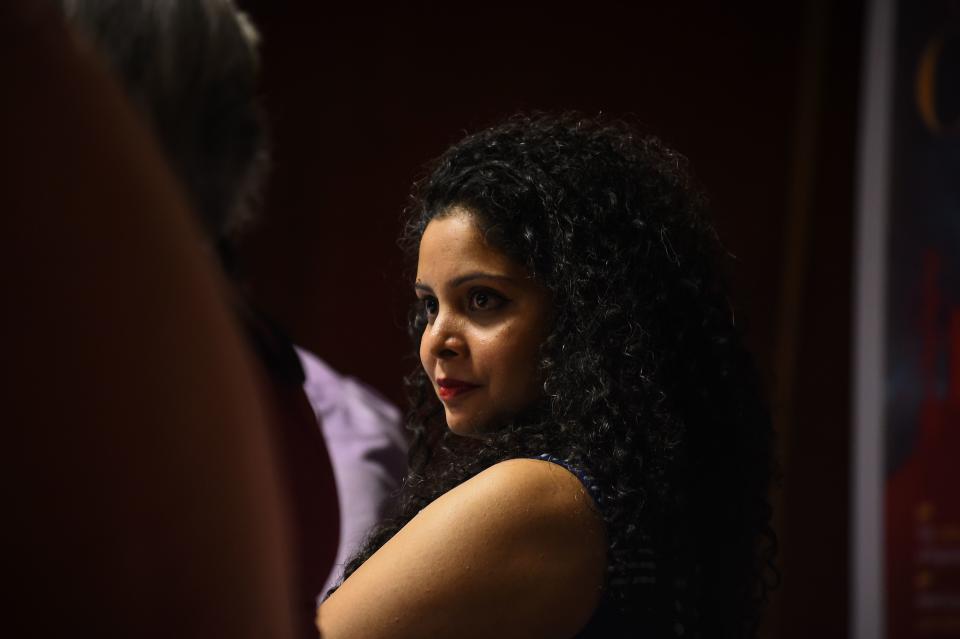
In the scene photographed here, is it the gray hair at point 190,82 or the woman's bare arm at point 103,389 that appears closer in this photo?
the woman's bare arm at point 103,389

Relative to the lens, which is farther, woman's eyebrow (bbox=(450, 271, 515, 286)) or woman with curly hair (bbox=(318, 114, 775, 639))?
woman's eyebrow (bbox=(450, 271, 515, 286))

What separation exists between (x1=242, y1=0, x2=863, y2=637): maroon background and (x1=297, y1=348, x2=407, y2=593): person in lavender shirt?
2.82 ft

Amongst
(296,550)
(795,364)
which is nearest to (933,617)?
(795,364)

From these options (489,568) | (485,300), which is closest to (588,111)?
(485,300)

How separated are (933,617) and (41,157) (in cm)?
229

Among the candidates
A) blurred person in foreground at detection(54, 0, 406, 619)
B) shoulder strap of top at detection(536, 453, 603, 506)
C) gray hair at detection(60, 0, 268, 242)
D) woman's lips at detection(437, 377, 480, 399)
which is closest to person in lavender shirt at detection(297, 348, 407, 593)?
woman's lips at detection(437, 377, 480, 399)

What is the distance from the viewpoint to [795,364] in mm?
2957

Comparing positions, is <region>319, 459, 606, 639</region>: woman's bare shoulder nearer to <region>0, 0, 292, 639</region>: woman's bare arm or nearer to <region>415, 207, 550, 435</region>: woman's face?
<region>415, 207, 550, 435</region>: woman's face

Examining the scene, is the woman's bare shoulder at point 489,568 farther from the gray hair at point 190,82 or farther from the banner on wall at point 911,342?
the banner on wall at point 911,342

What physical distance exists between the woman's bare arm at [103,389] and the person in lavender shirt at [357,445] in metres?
1.27

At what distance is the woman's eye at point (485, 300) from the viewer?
1171 millimetres

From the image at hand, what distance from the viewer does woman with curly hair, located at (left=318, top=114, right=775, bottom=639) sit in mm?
988

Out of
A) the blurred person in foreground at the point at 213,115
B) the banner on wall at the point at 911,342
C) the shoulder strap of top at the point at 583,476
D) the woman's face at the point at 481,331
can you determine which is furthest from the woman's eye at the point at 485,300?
the banner on wall at the point at 911,342

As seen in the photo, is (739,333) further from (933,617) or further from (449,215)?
(933,617)
